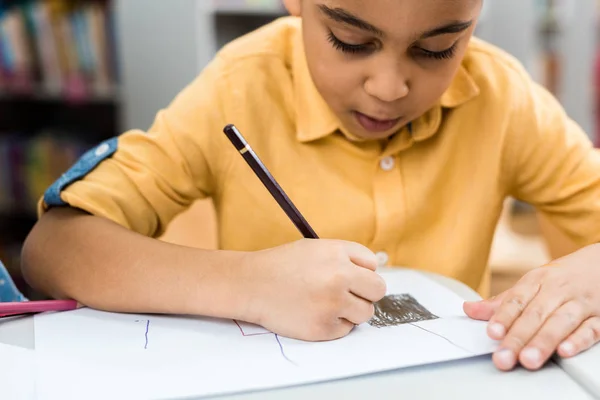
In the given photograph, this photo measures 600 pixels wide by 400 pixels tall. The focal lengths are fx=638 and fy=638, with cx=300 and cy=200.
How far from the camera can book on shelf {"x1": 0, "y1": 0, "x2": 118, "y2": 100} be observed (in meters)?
1.95

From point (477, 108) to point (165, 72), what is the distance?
1.19 metres

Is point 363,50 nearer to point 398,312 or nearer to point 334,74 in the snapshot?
point 334,74

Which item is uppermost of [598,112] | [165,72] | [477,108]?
[477,108]

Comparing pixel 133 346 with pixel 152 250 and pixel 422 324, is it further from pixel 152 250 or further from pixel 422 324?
pixel 422 324

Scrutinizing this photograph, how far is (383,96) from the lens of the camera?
62 centimetres

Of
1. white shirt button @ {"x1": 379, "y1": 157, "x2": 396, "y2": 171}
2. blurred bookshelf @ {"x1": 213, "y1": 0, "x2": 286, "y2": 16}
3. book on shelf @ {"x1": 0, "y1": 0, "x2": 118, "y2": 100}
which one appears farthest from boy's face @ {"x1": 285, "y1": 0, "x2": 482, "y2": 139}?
book on shelf @ {"x1": 0, "y1": 0, "x2": 118, "y2": 100}

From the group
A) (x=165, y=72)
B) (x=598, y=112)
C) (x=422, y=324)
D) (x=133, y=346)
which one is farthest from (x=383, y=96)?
(x=598, y=112)

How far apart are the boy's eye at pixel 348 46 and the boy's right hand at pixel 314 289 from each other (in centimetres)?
20

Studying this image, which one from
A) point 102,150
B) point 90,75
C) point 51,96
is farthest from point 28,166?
point 102,150

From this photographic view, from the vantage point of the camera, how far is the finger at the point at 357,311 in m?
0.55

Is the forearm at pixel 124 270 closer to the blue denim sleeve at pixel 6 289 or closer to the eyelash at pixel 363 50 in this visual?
the blue denim sleeve at pixel 6 289

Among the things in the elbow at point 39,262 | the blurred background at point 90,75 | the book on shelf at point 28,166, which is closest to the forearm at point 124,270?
the elbow at point 39,262

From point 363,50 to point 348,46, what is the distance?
17 millimetres

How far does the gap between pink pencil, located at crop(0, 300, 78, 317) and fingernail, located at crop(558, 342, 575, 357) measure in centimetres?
45
